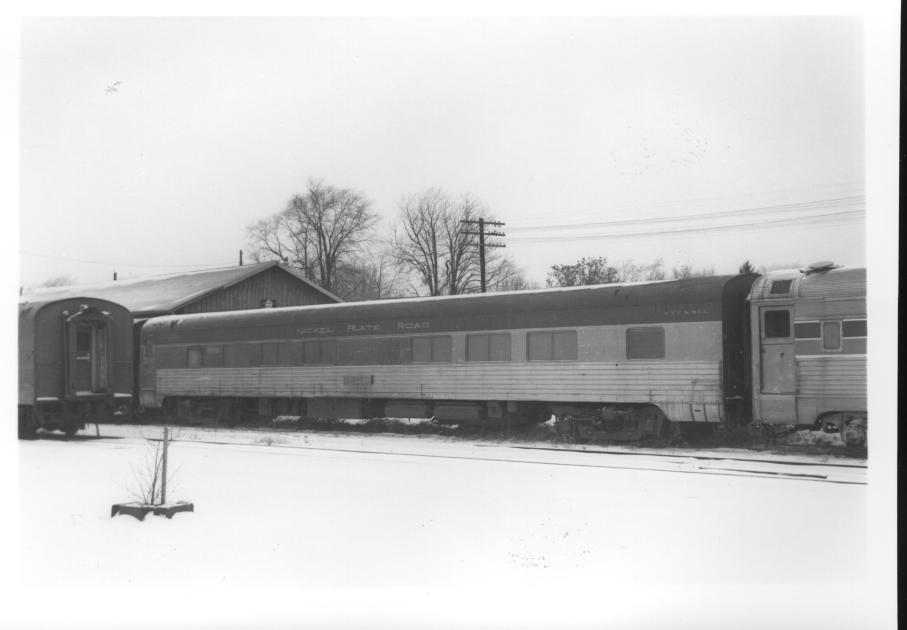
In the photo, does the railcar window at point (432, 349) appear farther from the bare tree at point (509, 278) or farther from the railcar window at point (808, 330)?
the railcar window at point (808, 330)

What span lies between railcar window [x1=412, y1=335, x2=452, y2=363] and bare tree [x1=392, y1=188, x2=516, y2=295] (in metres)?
1.06

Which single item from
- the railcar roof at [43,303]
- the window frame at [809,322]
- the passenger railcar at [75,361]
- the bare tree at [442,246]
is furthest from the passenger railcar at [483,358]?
the railcar roof at [43,303]

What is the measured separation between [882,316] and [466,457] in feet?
21.8

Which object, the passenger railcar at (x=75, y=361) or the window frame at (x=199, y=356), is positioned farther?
the window frame at (x=199, y=356)

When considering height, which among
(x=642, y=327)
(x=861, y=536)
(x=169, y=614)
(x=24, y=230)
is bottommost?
(x=169, y=614)

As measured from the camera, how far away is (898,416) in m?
9.75

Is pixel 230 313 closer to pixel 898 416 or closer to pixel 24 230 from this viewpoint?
pixel 24 230

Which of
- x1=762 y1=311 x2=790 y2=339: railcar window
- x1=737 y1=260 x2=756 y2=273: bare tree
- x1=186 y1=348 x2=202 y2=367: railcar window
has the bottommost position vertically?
x1=186 y1=348 x2=202 y2=367: railcar window

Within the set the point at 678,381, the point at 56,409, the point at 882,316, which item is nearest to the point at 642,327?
the point at 678,381

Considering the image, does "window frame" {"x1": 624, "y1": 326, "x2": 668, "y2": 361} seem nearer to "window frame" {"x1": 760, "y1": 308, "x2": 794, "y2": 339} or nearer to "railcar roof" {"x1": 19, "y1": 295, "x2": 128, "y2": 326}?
"window frame" {"x1": 760, "y1": 308, "x2": 794, "y2": 339}

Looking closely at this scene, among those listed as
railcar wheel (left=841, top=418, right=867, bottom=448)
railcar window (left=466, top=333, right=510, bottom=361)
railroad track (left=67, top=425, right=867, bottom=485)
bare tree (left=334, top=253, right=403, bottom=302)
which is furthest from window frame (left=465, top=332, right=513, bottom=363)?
railcar wheel (left=841, top=418, right=867, bottom=448)

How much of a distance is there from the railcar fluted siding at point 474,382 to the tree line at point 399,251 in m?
1.57

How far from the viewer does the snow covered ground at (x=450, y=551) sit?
9156 mm

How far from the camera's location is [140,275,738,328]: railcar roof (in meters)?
15.5
